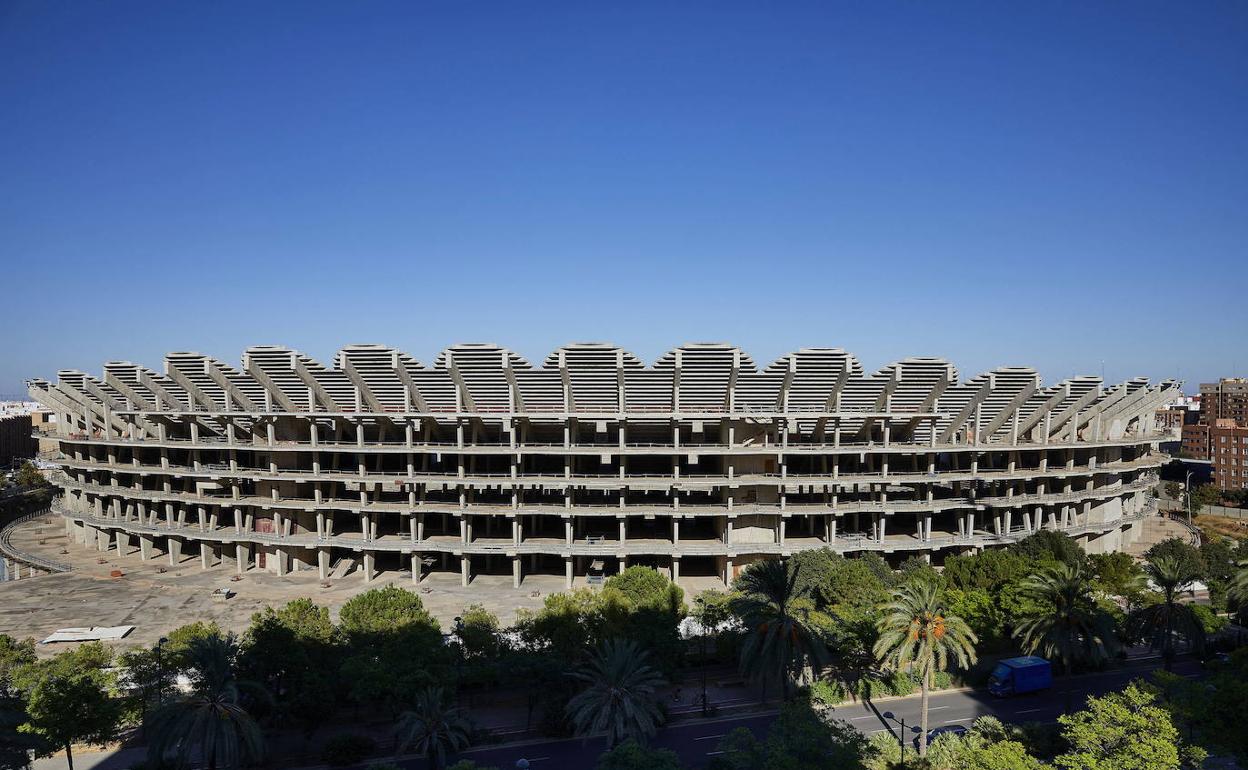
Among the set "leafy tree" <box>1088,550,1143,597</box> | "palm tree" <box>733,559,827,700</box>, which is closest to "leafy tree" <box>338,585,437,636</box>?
"palm tree" <box>733,559,827,700</box>

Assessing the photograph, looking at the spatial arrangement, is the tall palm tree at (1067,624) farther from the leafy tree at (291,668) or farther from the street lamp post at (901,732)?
the leafy tree at (291,668)

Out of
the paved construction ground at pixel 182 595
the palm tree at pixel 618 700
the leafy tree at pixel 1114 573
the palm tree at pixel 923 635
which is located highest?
the palm tree at pixel 923 635

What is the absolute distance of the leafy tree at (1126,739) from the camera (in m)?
24.5

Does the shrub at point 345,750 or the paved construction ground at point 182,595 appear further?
the paved construction ground at point 182,595

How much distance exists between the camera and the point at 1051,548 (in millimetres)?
55188

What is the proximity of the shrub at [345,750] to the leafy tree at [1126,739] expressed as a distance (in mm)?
33134

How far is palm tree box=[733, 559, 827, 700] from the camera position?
33.9 m

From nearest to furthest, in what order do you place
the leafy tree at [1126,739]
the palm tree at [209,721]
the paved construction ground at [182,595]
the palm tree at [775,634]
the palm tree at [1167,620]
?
the leafy tree at [1126,739]
the palm tree at [209,721]
the palm tree at [775,634]
the palm tree at [1167,620]
the paved construction ground at [182,595]

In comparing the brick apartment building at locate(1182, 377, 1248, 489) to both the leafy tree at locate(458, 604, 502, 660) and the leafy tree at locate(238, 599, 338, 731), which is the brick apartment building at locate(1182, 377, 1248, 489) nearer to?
the leafy tree at locate(458, 604, 502, 660)

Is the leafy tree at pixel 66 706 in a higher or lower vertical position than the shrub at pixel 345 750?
higher

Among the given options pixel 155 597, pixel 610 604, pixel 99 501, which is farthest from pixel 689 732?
pixel 99 501

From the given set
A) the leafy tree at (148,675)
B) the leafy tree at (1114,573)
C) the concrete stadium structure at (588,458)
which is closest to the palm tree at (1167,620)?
the leafy tree at (1114,573)

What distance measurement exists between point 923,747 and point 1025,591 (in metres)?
18.5

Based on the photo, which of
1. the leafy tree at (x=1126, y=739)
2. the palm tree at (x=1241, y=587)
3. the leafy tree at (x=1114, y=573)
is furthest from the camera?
the leafy tree at (x=1114, y=573)
